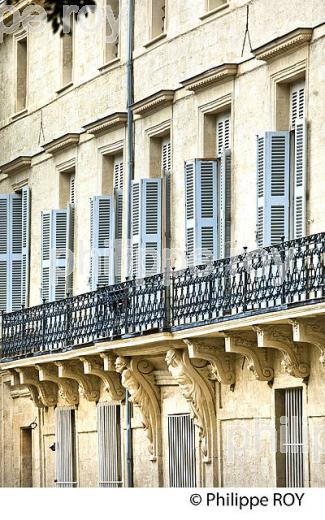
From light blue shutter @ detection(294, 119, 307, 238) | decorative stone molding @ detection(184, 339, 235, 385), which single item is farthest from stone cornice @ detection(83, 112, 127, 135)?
light blue shutter @ detection(294, 119, 307, 238)

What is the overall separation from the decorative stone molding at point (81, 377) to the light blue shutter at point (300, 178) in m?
8.05

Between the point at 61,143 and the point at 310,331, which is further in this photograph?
the point at 61,143

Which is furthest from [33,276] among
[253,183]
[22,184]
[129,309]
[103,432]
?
[253,183]

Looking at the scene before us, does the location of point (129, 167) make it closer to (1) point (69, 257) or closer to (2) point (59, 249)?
(1) point (69, 257)

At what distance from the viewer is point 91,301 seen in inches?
1324

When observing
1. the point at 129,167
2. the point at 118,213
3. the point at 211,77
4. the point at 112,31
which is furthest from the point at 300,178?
the point at 112,31

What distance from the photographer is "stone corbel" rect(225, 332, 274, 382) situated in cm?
2833

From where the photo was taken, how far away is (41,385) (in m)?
37.0

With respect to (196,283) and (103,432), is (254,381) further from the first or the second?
(103,432)

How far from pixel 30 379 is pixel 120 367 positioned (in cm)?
492

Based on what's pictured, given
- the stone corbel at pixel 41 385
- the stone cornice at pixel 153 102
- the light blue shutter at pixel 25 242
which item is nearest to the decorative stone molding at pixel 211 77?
the stone cornice at pixel 153 102

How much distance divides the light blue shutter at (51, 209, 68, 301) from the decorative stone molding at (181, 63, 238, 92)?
5.81m

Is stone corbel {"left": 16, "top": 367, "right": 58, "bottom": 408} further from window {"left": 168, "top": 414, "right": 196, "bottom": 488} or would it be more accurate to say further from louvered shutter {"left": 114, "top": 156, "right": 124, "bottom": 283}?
window {"left": 168, "top": 414, "right": 196, "bottom": 488}

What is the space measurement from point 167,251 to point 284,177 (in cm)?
445
